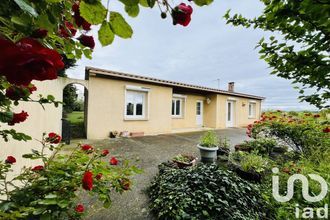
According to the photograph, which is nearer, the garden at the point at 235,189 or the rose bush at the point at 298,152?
the garden at the point at 235,189

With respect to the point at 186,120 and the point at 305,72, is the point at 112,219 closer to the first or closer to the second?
the point at 305,72

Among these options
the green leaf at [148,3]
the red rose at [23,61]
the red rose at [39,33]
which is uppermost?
the green leaf at [148,3]

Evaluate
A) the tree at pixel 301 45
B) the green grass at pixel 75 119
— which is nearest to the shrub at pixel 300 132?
the tree at pixel 301 45

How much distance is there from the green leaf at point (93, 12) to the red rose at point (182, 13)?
262 millimetres

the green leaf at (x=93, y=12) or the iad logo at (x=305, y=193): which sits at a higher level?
the green leaf at (x=93, y=12)

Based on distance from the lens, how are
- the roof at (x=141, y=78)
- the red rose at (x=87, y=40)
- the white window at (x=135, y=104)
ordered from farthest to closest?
the white window at (x=135, y=104) < the roof at (x=141, y=78) < the red rose at (x=87, y=40)

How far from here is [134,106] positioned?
9883 millimetres

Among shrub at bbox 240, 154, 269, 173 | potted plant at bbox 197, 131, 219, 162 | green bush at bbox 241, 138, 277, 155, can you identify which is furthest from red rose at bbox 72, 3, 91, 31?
green bush at bbox 241, 138, 277, 155

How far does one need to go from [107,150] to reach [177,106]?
35.4 feet

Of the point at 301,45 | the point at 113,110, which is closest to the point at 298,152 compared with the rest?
the point at 301,45

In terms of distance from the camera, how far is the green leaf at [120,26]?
647mm

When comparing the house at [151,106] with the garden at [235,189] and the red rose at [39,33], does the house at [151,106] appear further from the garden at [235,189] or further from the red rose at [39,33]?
the red rose at [39,33]

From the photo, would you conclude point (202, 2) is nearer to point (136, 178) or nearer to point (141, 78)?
point (136, 178)

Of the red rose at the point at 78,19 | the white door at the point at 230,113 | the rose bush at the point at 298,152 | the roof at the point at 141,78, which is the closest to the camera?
the red rose at the point at 78,19
